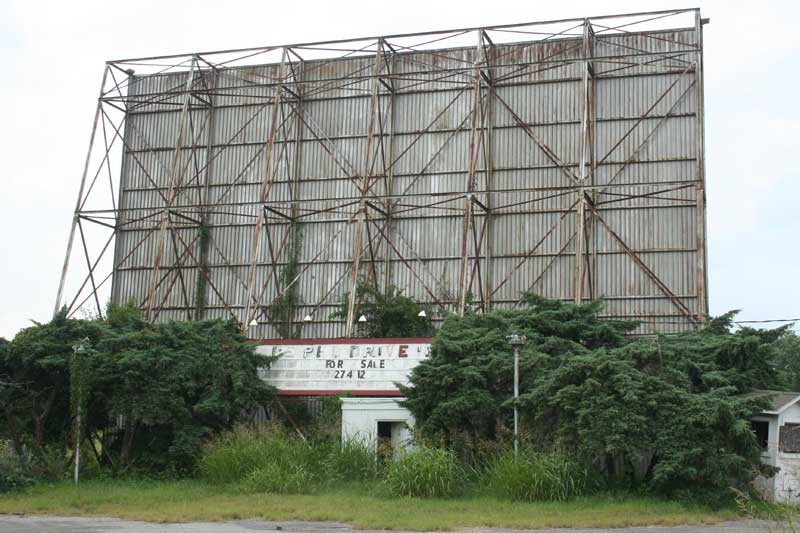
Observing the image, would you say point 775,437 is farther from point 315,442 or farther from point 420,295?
point 420,295

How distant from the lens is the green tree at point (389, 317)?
3331cm

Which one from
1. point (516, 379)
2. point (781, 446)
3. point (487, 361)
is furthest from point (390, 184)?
point (781, 446)

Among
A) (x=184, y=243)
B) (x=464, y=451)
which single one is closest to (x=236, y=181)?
(x=184, y=243)

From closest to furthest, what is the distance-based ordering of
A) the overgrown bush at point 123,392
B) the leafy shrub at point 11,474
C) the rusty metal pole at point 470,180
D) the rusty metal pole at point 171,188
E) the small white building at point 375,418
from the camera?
1. the leafy shrub at point 11,474
2. the overgrown bush at point 123,392
3. the small white building at point 375,418
4. the rusty metal pole at point 470,180
5. the rusty metal pole at point 171,188

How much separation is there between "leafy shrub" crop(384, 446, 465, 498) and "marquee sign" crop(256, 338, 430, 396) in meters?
6.41

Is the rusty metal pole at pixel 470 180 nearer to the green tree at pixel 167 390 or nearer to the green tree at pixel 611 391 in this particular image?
the green tree at pixel 611 391

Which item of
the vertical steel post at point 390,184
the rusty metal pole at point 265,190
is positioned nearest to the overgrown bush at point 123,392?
the rusty metal pole at point 265,190

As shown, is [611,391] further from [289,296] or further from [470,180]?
[289,296]

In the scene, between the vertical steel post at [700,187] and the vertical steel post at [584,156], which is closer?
the vertical steel post at [584,156]

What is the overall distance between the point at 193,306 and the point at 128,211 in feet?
16.3

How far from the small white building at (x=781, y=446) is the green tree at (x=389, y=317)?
48.8ft

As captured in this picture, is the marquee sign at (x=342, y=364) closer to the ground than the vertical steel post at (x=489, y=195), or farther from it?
closer to the ground

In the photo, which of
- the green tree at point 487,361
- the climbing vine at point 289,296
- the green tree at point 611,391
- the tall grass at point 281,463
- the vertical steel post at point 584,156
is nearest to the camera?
the green tree at point 611,391

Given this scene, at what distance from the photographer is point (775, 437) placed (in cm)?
2008
